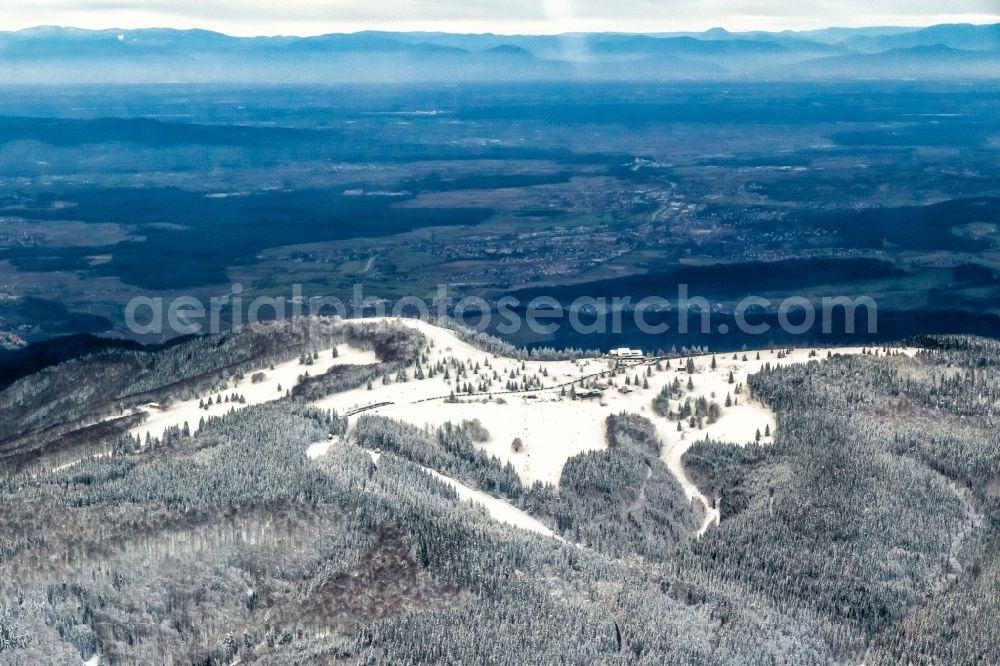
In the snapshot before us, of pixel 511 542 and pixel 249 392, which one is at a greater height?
pixel 511 542

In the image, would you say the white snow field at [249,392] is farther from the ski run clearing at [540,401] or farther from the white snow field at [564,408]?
the white snow field at [564,408]

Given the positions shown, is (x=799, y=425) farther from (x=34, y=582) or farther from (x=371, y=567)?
(x=34, y=582)

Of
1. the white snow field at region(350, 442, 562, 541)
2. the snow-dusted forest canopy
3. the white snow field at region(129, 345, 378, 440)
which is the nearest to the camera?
the snow-dusted forest canopy

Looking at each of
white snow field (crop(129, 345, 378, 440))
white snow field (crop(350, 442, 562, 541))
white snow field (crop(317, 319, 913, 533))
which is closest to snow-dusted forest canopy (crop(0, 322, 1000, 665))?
white snow field (crop(350, 442, 562, 541))

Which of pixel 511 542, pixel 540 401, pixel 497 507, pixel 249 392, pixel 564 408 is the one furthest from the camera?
pixel 249 392

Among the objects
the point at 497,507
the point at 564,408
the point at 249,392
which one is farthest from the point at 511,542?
the point at 249,392

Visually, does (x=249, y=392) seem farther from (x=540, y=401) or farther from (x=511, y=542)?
(x=511, y=542)

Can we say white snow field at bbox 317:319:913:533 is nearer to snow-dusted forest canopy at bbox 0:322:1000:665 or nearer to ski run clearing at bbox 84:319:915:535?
ski run clearing at bbox 84:319:915:535
